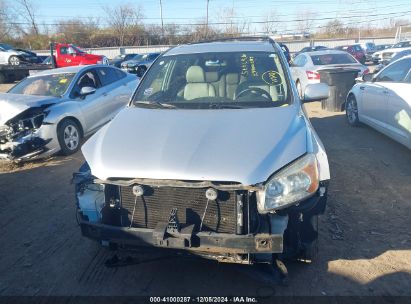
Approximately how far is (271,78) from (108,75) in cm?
509

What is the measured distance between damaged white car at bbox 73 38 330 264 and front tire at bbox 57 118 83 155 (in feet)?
11.6

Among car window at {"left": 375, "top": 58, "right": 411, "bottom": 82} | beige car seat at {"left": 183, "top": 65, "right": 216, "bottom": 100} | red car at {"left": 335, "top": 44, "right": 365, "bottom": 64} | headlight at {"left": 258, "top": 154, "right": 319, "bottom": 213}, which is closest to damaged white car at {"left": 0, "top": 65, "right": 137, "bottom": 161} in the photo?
beige car seat at {"left": 183, "top": 65, "right": 216, "bottom": 100}

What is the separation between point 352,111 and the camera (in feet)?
25.7

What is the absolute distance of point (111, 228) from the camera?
2.59 m

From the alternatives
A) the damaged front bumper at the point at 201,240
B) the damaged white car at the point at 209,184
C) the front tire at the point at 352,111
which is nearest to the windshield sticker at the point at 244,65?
the damaged white car at the point at 209,184

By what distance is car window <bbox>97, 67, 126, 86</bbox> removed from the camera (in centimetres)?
761

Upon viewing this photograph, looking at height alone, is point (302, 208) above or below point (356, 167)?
above

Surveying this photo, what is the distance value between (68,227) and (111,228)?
156cm

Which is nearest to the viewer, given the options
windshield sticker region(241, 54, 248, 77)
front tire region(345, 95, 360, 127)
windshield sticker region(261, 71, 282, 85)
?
windshield sticker region(261, 71, 282, 85)

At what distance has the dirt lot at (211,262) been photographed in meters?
2.81

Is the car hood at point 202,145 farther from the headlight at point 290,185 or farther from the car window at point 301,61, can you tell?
the car window at point 301,61

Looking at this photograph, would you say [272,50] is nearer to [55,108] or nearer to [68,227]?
[68,227]

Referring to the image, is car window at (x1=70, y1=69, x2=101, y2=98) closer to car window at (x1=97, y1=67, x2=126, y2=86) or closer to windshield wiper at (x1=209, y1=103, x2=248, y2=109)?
car window at (x1=97, y1=67, x2=126, y2=86)

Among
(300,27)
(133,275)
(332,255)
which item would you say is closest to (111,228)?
(133,275)
